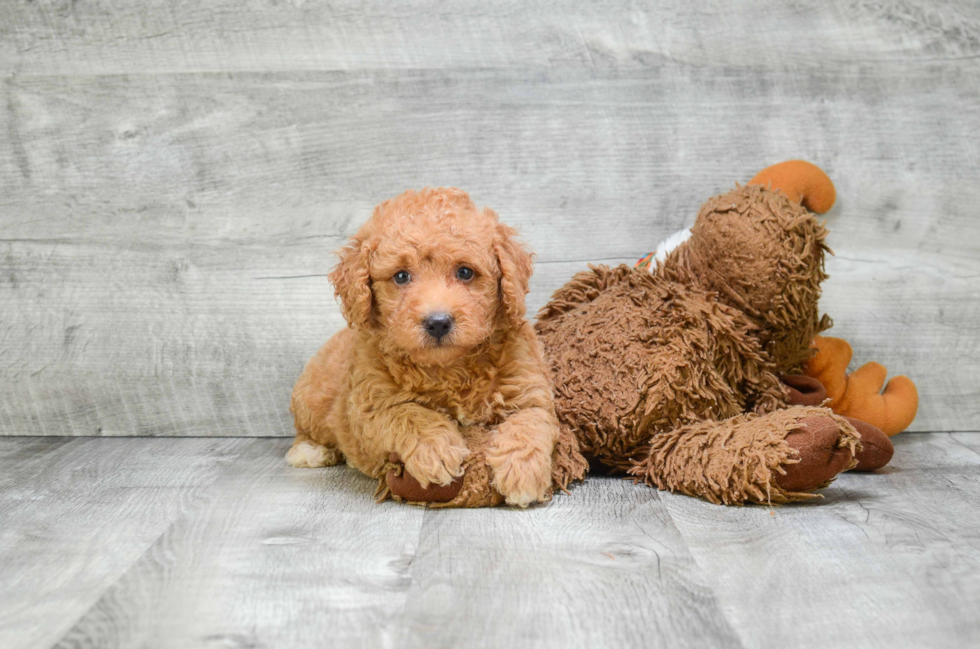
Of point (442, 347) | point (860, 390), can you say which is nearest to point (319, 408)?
point (442, 347)

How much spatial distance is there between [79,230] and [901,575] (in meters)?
2.32

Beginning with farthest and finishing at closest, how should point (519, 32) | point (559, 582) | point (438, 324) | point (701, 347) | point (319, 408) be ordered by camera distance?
point (519, 32)
point (319, 408)
point (701, 347)
point (438, 324)
point (559, 582)

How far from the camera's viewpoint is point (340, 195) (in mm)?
2471

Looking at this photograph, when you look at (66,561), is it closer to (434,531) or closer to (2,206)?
(434,531)

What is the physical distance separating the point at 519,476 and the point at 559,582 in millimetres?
348

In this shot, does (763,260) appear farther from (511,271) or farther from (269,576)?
(269,576)

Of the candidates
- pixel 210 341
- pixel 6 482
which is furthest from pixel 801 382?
pixel 6 482

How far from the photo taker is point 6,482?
204cm

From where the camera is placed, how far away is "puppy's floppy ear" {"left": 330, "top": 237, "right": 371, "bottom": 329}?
5.60 feet

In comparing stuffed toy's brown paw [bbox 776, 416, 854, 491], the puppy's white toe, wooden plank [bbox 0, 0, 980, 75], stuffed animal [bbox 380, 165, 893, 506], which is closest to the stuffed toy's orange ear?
stuffed animal [bbox 380, 165, 893, 506]

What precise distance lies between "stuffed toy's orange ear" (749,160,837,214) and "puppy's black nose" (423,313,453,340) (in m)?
0.98

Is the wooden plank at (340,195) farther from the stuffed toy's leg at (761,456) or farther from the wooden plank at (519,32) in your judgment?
the stuffed toy's leg at (761,456)

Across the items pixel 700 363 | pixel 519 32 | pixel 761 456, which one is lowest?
pixel 761 456

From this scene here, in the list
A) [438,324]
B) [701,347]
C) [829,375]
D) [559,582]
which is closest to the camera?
[559,582]
